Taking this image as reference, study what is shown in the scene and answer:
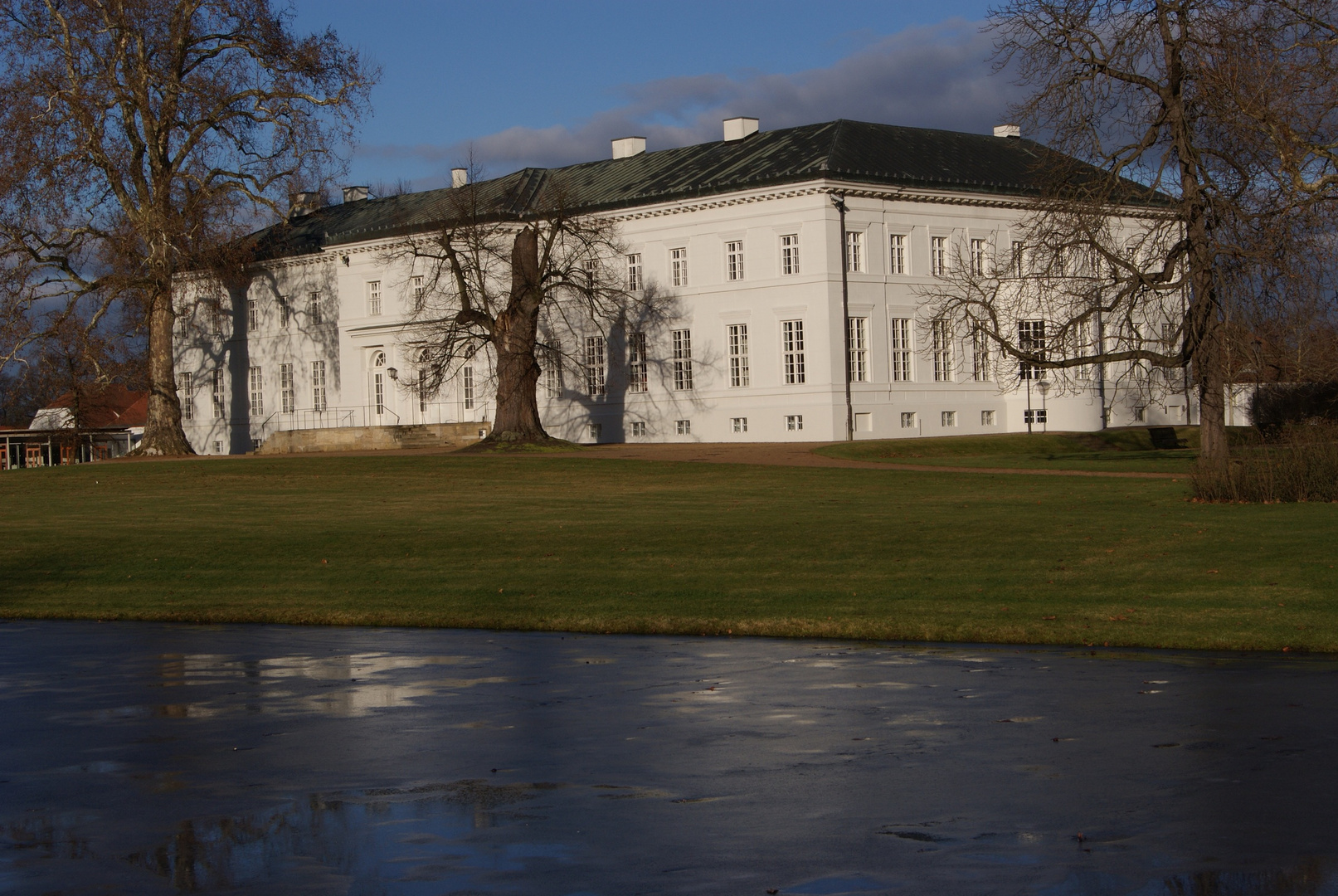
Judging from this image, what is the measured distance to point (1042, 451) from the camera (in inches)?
1891

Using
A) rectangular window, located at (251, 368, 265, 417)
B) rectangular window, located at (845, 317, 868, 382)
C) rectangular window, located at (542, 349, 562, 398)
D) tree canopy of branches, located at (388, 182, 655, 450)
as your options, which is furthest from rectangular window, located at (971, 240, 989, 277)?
rectangular window, located at (251, 368, 265, 417)

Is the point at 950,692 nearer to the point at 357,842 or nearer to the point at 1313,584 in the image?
the point at 357,842

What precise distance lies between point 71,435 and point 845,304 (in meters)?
42.8

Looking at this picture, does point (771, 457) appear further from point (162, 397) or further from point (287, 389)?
point (287, 389)

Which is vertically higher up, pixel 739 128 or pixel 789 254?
pixel 739 128

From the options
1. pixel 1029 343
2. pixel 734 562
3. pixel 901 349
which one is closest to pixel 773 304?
pixel 901 349

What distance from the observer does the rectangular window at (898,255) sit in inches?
2235

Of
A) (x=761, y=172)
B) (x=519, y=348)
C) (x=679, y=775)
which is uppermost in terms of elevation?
(x=761, y=172)

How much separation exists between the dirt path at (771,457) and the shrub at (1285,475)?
7.68 meters

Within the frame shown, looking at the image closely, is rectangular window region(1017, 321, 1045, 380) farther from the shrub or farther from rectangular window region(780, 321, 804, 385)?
the shrub

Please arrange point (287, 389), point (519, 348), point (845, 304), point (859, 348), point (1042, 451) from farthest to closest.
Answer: point (287, 389)
point (859, 348)
point (845, 304)
point (519, 348)
point (1042, 451)

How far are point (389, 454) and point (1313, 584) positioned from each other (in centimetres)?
3657

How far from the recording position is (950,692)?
35.3 feet

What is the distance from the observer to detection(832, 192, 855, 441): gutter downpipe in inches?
2136
